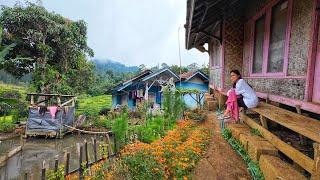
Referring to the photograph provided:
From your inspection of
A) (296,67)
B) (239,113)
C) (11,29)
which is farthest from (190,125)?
(11,29)

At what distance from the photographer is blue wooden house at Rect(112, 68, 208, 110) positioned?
26.6 metres

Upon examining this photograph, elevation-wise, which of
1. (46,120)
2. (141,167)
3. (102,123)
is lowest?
(102,123)

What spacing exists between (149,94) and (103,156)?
61.1ft

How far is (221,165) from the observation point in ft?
18.6

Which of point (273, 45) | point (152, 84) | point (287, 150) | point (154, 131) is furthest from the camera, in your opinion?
point (152, 84)

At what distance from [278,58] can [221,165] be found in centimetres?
266

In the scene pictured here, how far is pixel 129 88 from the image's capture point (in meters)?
29.6

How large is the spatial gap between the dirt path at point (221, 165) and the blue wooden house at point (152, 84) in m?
19.5

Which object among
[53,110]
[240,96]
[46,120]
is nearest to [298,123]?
[240,96]

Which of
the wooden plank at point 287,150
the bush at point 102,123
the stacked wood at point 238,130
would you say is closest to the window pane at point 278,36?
the wooden plank at point 287,150

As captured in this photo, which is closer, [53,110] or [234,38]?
[234,38]

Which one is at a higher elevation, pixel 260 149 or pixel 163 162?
pixel 260 149

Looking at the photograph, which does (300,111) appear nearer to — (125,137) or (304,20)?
(304,20)

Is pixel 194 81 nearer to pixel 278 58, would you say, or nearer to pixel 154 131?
pixel 154 131
